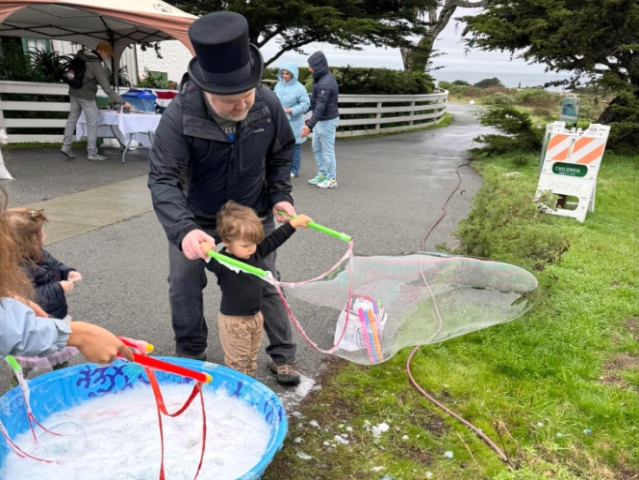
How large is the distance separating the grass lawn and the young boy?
0.49m

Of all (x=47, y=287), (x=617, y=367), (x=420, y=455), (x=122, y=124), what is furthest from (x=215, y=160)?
(x=122, y=124)

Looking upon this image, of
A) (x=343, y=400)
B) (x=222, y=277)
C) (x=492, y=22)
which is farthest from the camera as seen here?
(x=492, y=22)

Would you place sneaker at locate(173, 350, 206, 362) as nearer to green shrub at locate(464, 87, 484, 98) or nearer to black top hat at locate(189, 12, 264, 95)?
black top hat at locate(189, 12, 264, 95)

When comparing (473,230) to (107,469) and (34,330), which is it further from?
(34,330)

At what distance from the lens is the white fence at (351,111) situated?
9828 mm

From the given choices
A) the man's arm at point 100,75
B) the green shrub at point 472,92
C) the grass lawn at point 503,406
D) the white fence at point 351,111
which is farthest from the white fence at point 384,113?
the green shrub at point 472,92

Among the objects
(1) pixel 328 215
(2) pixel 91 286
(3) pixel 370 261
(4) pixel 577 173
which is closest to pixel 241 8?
(1) pixel 328 215

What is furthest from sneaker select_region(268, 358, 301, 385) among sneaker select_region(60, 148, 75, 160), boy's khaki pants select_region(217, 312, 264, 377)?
sneaker select_region(60, 148, 75, 160)

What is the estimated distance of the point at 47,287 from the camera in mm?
2859

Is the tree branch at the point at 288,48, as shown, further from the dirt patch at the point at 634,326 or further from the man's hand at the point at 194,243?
the man's hand at the point at 194,243

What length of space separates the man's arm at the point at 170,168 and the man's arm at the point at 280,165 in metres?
0.51

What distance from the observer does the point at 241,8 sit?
39.0 feet

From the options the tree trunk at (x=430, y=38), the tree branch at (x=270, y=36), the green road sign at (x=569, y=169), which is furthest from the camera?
the tree trunk at (x=430, y=38)

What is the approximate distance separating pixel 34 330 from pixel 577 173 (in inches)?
273
